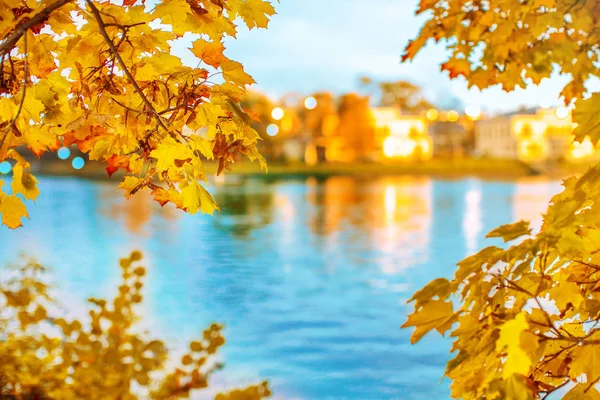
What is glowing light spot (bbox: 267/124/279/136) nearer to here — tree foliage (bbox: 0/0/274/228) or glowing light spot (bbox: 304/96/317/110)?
glowing light spot (bbox: 304/96/317/110)

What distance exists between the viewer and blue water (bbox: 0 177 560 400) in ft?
19.9

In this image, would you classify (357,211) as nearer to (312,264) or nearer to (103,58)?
(312,264)

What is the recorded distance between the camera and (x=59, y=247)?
513 inches

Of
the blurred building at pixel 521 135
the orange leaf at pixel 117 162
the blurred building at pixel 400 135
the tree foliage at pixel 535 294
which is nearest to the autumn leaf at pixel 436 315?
the tree foliage at pixel 535 294

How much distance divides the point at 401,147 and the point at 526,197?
41869mm

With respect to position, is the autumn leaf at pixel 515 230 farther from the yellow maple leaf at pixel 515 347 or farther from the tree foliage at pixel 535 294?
the yellow maple leaf at pixel 515 347

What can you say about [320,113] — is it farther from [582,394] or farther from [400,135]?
[582,394]

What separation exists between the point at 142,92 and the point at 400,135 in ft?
224

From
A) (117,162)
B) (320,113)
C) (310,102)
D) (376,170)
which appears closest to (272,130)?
(310,102)

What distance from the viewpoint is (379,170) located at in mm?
47125

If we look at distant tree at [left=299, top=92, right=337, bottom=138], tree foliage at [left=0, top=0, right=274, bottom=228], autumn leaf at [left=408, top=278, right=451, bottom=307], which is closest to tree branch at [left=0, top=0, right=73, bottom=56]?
tree foliage at [left=0, top=0, right=274, bottom=228]

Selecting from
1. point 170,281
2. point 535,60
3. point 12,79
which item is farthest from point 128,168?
point 170,281

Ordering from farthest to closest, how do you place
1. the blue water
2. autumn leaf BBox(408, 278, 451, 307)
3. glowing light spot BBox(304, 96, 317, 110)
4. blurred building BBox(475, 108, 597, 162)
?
blurred building BBox(475, 108, 597, 162) < glowing light spot BBox(304, 96, 317, 110) < the blue water < autumn leaf BBox(408, 278, 451, 307)

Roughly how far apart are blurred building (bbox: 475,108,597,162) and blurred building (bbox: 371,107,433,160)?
6.62 metres
